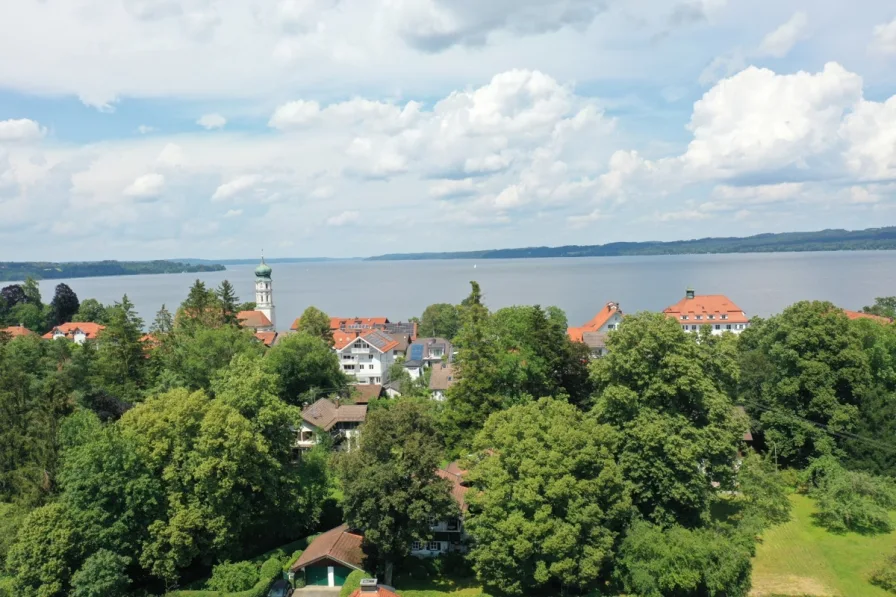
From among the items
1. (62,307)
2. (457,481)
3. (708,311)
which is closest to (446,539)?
(457,481)

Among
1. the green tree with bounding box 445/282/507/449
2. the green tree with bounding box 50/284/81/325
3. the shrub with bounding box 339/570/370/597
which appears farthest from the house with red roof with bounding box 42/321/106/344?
the shrub with bounding box 339/570/370/597

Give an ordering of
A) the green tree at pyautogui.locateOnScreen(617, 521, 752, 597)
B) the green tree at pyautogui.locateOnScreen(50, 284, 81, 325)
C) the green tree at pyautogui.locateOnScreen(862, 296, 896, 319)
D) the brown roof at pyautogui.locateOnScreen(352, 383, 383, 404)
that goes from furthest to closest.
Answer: the green tree at pyautogui.locateOnScreen(50, 284, 81, 325) → the green tree at pyautogui.locateOnScreen(862, 296, 896, 319) → the brown roof at pyautogui.locateOnScreen(352, 383, 383, 404) → the green tree at pyautogui.locateOnScreen(617, 521, 752, 597)

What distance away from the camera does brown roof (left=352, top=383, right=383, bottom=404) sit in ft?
157

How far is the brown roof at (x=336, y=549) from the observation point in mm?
27375

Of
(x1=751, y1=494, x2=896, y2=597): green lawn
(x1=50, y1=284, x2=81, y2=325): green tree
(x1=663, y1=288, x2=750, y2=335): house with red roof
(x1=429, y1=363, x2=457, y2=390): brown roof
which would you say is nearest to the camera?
(x1=751, y1=494, x2=896, y2=597): green lawn

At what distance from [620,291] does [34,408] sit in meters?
147

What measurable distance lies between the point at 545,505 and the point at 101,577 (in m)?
16.5

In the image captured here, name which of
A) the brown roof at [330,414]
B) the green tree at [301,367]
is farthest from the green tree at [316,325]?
the brown roof at [330,414]

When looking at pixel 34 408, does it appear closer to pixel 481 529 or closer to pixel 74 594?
pixel 74 594

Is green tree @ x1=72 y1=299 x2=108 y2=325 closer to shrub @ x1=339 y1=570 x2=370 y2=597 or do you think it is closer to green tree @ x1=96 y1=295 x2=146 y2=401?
green tree @ x1=96 y1=295 x2=146 y2=401

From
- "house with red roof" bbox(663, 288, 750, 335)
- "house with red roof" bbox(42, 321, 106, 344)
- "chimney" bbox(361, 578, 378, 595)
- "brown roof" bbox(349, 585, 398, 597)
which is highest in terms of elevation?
"house with red roof" bbox(42, 321, 106, 344)

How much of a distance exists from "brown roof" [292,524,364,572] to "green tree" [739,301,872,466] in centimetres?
2420

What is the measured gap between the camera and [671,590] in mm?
24438

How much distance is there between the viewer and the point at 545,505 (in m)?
24.6
